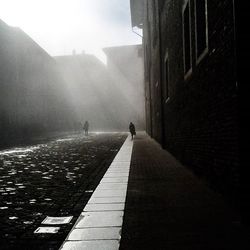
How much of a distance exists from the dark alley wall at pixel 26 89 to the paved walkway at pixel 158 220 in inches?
883

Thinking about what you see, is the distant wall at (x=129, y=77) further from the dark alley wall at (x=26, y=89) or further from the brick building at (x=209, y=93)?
the brick building at (x=209, y=93)

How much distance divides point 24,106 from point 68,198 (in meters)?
34.7

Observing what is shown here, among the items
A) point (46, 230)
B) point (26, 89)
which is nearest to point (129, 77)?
point (26, 89)

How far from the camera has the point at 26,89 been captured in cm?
4022

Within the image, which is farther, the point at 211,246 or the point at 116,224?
the point at 116,224

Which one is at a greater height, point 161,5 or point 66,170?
point 161,5

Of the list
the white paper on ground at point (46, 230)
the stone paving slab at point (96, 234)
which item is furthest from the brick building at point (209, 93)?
the white paper on ground at point (46, 230)

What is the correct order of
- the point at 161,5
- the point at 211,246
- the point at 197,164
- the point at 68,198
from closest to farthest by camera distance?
the point at 211,246 < the point at 68,198 < the point at 197,164 < the point at 161,5

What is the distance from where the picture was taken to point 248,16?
4039mm

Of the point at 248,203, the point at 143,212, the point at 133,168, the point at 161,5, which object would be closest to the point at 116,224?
the point at 143,212

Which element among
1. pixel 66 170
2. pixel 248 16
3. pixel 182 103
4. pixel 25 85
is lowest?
pixel 66 170

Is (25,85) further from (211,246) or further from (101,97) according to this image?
(211,246)

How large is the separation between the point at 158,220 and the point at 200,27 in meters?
4.33

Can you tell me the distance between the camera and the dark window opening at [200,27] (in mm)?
7012
